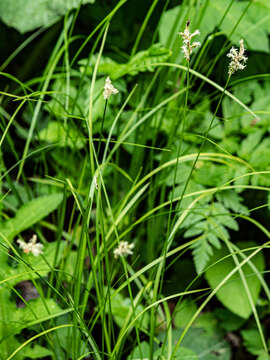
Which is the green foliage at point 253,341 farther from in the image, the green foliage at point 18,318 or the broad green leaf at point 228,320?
the green foliage at point 18,318

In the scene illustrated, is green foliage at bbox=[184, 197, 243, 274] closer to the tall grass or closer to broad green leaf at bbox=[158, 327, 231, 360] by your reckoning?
the tall grass

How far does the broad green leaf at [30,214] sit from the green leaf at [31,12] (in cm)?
69

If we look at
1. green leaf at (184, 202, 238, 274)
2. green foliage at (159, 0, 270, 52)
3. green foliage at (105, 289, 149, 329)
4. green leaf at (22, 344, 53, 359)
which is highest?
green foliage at (159, 0, 270, 52)

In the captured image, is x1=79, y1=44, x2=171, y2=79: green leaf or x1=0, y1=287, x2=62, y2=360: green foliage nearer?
x1=0, y1=287, x2=62, y2=360: green foliage

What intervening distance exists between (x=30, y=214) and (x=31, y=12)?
79cm

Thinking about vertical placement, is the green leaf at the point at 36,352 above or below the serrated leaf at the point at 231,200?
below

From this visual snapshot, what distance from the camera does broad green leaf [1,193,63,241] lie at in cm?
100

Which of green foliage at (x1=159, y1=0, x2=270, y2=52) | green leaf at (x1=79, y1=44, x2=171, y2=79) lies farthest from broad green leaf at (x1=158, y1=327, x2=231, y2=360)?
green foliage at (x1=159, y1=0, x2=270, y2=52)

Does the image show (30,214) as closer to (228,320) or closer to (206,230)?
(206,230)

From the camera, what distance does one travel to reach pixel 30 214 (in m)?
1.04

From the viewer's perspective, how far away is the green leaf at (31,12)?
1.39 meters

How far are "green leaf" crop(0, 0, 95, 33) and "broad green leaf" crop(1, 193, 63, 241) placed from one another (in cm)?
69

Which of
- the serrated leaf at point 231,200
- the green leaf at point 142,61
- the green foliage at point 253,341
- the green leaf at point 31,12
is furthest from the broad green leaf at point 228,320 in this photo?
the green leaf at point 31,12

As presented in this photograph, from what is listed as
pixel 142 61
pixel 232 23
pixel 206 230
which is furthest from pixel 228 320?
pixel 232 23
